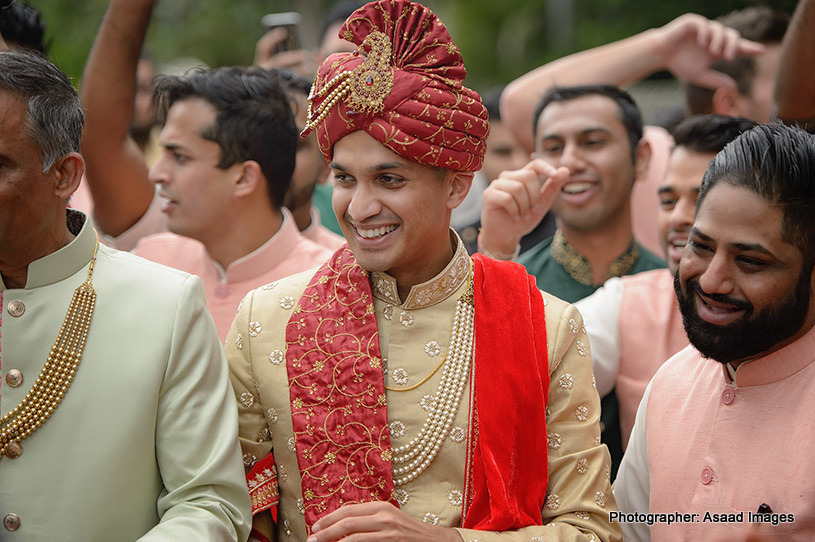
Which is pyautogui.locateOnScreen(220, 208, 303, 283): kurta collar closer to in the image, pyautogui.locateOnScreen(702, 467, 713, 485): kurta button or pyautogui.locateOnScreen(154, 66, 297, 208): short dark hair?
pyautogui.locateOnScreen(154, 66, 297, 208): short dark hair

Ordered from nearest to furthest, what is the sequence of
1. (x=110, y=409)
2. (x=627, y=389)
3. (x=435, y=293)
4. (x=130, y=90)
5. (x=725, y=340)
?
(x=110, y=409)
(x=725, y=340)
(x=435, y=293)
(x=627, y=389)
(x=130, y=90)

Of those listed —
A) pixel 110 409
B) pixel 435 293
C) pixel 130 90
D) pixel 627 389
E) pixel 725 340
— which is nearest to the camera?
pixel 110 409

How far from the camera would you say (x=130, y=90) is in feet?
14.8

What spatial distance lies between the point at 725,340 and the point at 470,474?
2.74ft

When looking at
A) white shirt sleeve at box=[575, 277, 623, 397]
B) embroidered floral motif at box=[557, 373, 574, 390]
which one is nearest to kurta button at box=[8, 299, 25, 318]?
embroidered floral motif at box=[557, 373, 574, 390]

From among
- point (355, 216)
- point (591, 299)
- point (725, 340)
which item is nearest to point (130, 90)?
point (355, 216)

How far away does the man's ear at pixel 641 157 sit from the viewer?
541 centimetres

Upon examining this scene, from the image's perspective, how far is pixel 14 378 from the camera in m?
2.63

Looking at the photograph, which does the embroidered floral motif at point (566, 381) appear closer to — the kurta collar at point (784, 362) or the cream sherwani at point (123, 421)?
the kurta collar at point (784, 362)

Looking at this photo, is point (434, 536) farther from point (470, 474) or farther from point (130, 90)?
point (130, 90)

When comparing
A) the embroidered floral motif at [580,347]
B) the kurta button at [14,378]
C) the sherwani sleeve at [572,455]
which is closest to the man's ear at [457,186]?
the sherwani sleeve at [572,455]

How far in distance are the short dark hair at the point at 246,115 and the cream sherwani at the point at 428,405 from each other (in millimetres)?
1719

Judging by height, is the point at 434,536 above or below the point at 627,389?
above

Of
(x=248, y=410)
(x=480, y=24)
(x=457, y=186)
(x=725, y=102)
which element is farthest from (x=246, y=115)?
(x=480, y=24)
